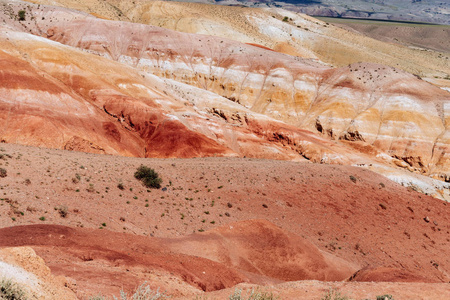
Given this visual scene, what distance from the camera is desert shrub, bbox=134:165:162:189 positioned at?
2282cm

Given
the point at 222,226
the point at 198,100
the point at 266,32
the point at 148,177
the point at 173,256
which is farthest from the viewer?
the point at 266,32

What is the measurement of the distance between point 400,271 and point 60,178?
1855 cm

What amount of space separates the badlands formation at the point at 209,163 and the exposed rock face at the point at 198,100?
0.23m

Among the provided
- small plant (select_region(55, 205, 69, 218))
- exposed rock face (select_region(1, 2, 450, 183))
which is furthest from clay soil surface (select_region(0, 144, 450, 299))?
exposed rock face (select_region(1, 2, 450, 183))

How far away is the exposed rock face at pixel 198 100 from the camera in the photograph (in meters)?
37.3

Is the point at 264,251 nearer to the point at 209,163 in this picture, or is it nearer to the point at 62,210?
the point at 62,210

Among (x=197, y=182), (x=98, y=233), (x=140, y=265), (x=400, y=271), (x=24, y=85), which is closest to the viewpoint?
(x=140, y=265)

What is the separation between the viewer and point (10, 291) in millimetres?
7141

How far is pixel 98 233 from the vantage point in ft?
51.1

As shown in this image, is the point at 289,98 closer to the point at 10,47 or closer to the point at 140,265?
the point at 10,47

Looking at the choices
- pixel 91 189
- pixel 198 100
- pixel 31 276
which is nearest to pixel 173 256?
pixel 91 189

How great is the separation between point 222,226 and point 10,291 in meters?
14.3

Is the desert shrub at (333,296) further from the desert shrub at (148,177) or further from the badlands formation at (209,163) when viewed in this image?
the desert shrub at (148,177)

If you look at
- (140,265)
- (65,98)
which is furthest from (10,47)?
(140,265)
